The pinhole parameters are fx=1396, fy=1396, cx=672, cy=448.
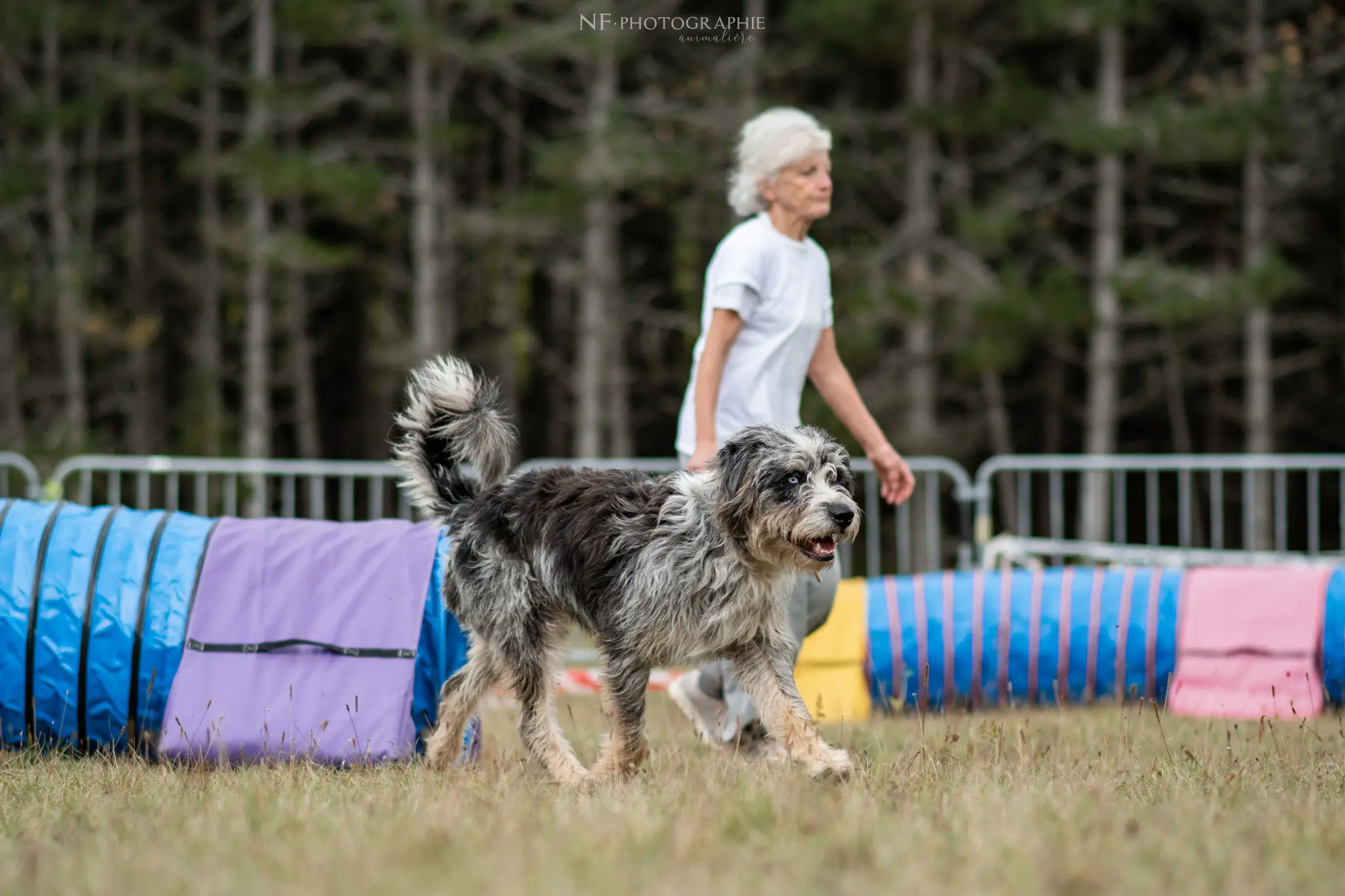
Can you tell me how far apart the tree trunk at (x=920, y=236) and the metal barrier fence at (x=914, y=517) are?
0.72 metres

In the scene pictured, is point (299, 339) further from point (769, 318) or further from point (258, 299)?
point (769, 318)

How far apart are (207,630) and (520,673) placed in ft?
4.03

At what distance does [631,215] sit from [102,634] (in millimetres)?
13122

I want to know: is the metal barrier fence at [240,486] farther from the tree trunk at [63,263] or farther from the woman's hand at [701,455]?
the tree trunk at [63,263]

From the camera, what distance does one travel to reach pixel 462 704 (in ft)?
15.1

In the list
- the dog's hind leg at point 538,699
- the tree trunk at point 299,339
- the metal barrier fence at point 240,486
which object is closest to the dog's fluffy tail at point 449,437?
the dog's hind leg at point 538,699

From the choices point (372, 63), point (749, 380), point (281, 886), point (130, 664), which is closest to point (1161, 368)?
point (372, 63)

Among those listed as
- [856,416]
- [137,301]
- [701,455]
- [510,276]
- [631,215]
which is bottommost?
[701,455]

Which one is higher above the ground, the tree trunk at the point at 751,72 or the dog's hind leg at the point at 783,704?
the tree trunk at the point at 751,72

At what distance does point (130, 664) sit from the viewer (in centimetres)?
485

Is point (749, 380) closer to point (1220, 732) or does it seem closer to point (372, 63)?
point (1220, 732)

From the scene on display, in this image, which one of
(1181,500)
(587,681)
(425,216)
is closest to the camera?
(587,681)

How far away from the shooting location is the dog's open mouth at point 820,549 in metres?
3.99

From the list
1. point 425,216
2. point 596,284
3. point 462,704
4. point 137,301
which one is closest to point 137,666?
point 462,704
